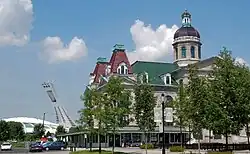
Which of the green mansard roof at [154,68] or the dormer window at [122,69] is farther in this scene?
the green mansard roof at [154,68]

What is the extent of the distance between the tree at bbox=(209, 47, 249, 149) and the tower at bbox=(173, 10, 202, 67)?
188ft

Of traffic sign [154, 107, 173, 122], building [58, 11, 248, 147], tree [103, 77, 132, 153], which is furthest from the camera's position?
building [58, 11, 248, 147]

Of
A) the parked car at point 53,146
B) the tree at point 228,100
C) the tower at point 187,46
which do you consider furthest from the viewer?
the tower at point 187,46

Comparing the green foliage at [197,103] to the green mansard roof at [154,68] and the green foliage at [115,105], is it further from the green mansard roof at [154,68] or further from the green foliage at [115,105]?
the green mansard roof at [154,68]

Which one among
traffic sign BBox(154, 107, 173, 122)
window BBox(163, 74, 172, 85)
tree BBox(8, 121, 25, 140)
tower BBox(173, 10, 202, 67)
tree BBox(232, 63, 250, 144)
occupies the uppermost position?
tower BBox(173, 10, 202, 67)

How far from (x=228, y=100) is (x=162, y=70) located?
59.2 meters

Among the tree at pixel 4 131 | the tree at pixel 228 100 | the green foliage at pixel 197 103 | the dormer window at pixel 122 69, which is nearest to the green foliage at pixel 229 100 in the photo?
the tree at pixel 228 100

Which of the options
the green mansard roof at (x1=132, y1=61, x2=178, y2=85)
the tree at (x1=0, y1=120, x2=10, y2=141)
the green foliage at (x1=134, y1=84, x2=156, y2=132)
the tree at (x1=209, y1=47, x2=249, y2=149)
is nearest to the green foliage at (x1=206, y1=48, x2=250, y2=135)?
the tree at (x1=209, y1=47, x2=249, y2=149)

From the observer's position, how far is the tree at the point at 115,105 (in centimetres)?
3981

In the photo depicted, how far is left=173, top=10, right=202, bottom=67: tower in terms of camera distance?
93.6 meters

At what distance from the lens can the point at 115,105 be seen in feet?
135

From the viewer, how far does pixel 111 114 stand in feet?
130

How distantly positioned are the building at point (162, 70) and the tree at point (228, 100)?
40170mm

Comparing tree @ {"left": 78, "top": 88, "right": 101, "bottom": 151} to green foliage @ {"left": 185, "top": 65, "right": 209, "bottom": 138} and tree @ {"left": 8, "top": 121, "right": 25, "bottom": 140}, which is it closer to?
green foliage @ {"left": 185, "top": 65, "right": 209, "bottom": 138}
